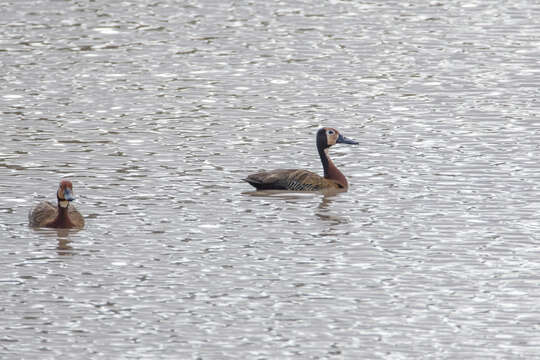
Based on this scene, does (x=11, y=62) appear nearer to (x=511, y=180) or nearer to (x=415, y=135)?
(x=415, y=135)

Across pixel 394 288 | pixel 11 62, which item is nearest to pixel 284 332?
pixel 394 288

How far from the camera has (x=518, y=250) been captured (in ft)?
56.6

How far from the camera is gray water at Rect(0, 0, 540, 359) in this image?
46.9 ft

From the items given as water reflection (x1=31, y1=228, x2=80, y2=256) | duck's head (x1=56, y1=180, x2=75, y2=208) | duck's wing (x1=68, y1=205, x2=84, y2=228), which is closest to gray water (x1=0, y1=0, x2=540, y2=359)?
water reflection (x1=31, y1=228, x2=80, y2=256)

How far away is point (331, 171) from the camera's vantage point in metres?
21.8

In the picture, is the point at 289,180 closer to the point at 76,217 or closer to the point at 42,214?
the point at 76,217

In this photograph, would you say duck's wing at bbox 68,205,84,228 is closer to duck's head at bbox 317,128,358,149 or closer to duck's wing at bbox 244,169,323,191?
duck's wing at bbox 244,169,323,191

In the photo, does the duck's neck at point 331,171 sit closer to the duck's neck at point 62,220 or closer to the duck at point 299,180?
the duck at point 299,180

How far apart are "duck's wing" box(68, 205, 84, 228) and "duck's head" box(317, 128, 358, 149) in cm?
504

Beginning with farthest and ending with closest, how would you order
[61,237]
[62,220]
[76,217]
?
1. [76,217]
2. [62,220]
3. [61,237]

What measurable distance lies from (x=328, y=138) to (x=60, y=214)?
221 inches

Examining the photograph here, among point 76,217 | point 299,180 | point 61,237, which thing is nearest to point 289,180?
point 299,180

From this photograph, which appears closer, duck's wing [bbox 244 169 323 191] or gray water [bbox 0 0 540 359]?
gray water [bbox 0 0 540 359]

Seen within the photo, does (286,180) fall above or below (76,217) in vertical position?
below
